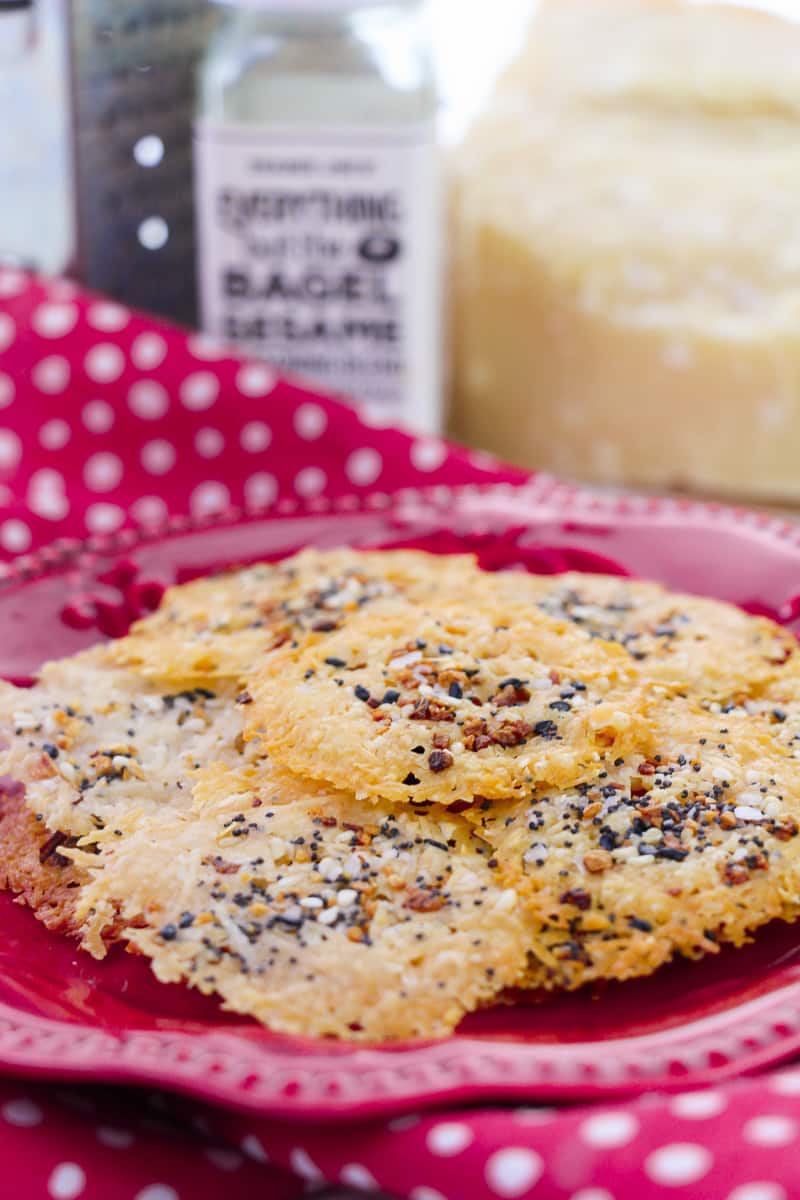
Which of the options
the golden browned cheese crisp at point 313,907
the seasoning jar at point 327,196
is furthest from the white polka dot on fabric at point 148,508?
the golden browned cheese crisp at point 313,907

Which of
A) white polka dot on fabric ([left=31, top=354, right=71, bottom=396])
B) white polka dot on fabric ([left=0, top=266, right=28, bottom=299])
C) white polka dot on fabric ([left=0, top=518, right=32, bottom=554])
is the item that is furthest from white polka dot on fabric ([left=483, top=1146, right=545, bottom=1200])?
white polka dot on fabric ([left=0, top=266, right=28, bottom=299])

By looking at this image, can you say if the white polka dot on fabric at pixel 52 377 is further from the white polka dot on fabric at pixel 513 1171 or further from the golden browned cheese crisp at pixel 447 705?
the white polka dot on fabric at pixel 513 1171

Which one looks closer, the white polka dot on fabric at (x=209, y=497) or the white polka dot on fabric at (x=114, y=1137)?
the white polka dot on fabric at (x=114, y=1137)

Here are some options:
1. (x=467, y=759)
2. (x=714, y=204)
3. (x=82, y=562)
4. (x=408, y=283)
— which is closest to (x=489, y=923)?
(x=467, y=759)

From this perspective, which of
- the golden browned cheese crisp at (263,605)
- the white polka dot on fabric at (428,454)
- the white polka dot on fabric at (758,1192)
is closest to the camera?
the white polka dot on fabric at (758,1192)

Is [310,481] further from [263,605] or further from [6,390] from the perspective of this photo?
[263,605]

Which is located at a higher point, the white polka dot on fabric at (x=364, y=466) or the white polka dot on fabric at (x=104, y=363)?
the white polka dot on fabric at (x=104, y=363)

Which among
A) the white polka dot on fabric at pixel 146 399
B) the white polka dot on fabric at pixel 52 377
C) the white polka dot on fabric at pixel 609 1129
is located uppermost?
the white polka dot on fabric at pixel 52 377
